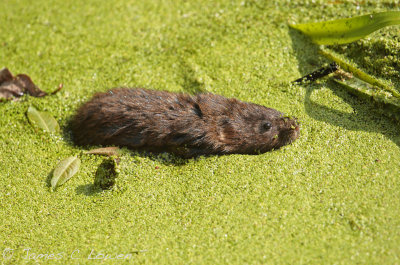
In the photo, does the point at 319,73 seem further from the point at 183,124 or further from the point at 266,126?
the point at 183,124

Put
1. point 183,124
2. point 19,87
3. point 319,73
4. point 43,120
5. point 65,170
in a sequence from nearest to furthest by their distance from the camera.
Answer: point 65,170 < point 183,124 < point 319,73 < point 43,120 < point 19,87

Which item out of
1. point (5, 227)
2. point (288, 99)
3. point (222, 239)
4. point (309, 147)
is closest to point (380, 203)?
point (309, 147)

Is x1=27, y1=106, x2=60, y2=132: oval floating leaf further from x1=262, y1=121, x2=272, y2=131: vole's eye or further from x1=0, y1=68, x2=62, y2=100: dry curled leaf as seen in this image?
x1=262, y1=121, x2=272, y2=131: vole's eye

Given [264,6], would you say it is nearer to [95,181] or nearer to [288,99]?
[288,99]

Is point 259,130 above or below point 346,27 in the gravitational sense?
below

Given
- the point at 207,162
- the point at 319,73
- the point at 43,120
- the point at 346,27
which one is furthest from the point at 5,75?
the point at 346,27

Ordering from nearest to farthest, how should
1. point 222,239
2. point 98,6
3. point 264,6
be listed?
1. point 222,239
2. point 264,6
3. point 98,6
